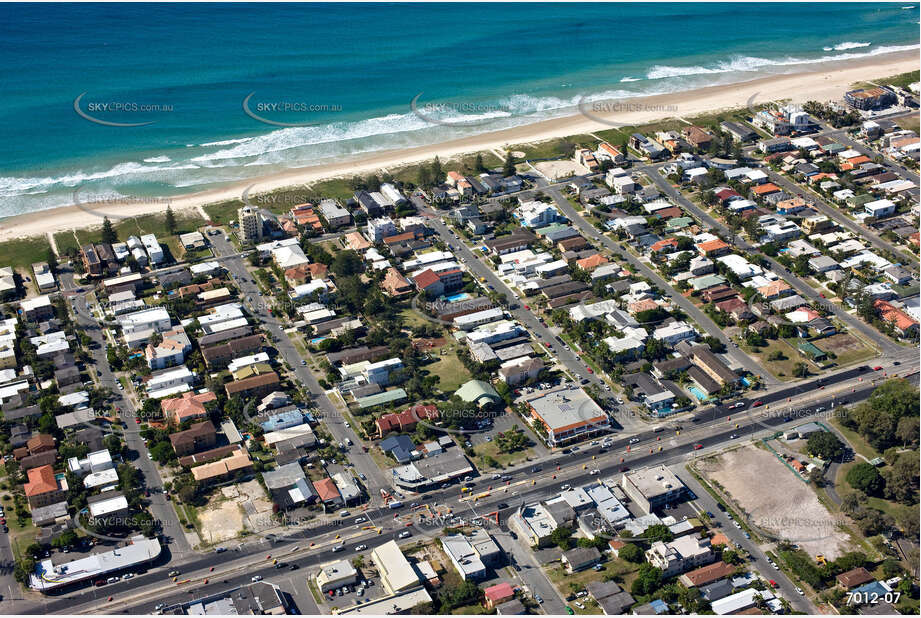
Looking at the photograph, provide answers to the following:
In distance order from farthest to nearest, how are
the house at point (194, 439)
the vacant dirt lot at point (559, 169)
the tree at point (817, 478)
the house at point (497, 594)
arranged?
the vacant dirt lot at point (559, 169) < the house at point (194, 439) < the tree at point (817, 478) < the house at point (497, 594)

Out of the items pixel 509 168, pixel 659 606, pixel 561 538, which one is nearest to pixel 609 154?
pixel 509 168

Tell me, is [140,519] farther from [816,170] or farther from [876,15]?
[876,15]

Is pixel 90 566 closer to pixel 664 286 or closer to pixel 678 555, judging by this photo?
pixel 678 555

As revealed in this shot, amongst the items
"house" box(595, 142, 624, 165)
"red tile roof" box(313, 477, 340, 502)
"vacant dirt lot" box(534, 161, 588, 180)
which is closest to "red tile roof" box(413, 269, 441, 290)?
"red tile roof" box(313, 477, 340, 502)

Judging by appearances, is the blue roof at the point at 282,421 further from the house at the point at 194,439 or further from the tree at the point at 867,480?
the tree at the point at 867,480

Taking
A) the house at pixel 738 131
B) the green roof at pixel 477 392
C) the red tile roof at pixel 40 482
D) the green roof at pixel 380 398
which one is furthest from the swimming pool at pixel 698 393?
the house at pixel 738 131

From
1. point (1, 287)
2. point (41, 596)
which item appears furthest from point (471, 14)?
point (41, 596)
